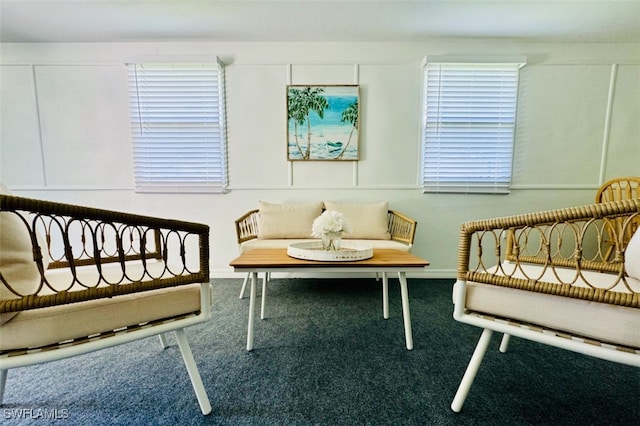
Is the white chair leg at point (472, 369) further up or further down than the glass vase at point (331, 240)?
further down

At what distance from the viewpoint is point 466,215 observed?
2637 mm

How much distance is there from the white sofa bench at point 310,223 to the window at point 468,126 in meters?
0.58

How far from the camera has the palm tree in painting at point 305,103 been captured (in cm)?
255

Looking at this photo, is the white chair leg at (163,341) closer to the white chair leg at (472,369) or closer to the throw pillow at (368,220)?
the white chair leg at (472,369)

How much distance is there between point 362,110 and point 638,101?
2.59 m

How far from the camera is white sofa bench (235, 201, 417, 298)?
234 cm

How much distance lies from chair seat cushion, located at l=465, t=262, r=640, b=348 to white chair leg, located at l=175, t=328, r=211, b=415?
1.01 m

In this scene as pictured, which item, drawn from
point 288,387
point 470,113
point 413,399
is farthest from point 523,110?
point 288,387

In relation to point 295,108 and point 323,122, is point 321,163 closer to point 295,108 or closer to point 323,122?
point 323,122

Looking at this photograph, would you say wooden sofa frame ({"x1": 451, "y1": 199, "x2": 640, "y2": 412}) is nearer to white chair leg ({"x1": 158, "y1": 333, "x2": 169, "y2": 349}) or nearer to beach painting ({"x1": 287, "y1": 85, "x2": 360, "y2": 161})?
white chair leg ({"x1": 158, "y1": 333, "x2": 169, "y2": 349})

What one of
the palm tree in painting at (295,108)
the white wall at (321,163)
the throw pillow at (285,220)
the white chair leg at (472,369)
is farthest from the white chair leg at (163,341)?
the palm tree in painting at (295,108)

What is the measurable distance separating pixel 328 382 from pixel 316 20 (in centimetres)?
255

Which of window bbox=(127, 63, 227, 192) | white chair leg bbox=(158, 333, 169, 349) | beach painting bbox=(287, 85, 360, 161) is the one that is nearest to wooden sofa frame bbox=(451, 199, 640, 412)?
white chair leg bbox=(158, 333, 169, 349)

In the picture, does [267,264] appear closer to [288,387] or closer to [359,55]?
[288,387]
